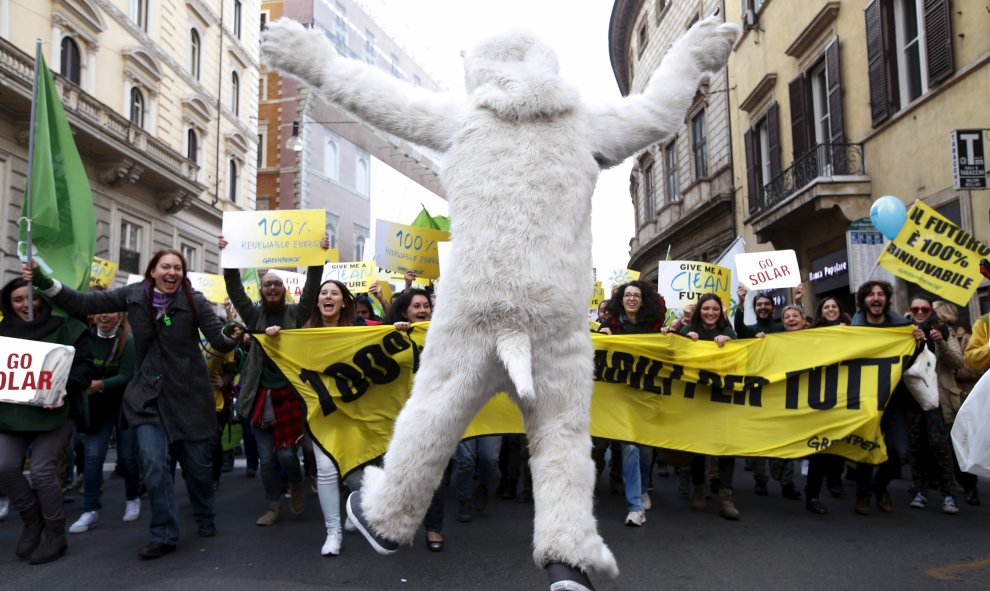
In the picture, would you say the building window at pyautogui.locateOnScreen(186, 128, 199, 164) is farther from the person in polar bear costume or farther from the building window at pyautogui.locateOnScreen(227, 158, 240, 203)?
the person in polar bear costume

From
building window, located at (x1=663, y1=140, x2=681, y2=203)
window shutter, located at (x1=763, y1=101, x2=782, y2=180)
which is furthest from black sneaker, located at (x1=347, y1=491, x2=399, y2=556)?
building window, located at (x1=663, y1=140, x2=681, y2=203)

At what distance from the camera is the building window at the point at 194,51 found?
27.2m

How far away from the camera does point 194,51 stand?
2766cm

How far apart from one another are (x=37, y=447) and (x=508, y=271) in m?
3.83

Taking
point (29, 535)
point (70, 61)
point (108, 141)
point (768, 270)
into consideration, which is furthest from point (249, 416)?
point (70, 61)

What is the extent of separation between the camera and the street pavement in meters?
4.44

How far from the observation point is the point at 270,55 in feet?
11.5

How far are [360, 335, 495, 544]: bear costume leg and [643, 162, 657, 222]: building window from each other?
28.7 m

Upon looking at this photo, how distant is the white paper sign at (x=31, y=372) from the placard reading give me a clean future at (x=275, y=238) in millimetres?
1649

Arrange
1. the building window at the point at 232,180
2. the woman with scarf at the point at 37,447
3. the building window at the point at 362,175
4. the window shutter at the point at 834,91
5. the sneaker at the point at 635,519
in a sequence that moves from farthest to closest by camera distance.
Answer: the building window at the point at 362,175
the building window at the point at 232,180
the window shutter at the point at 834,91
the sneaker at the point at 635,519
the woman with scarf at the point at 37,447

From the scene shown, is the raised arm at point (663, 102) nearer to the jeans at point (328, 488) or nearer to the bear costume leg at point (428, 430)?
the bear costume leg at point (428, 430)

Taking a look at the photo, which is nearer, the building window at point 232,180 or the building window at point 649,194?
the building window at point 232,180

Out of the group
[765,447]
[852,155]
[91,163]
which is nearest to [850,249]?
[852,155]

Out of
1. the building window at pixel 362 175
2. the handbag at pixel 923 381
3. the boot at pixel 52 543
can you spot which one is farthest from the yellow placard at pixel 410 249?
the building window at pixel 362 175
